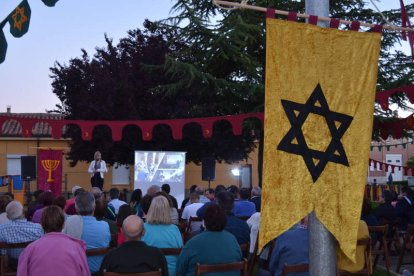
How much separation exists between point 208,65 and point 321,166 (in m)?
15.0

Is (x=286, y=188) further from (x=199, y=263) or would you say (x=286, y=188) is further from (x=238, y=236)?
(x=238, y=236)

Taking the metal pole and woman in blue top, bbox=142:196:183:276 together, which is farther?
woman in blue top, bbox=142:196:183:276

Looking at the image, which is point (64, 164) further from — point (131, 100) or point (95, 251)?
point (95, 251)

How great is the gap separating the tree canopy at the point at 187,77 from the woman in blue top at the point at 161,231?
38.4 feet

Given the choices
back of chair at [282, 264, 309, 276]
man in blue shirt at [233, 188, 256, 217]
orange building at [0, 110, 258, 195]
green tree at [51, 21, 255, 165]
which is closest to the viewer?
back of chair at [282, 264, 309, 276]

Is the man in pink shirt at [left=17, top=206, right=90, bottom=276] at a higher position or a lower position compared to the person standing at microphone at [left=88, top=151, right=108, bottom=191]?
lower

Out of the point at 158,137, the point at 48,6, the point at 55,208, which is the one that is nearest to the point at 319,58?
the point at 55,208

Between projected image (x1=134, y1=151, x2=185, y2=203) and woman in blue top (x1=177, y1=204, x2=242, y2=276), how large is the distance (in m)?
11.5

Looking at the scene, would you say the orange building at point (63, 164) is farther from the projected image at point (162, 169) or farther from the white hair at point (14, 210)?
the white hair at point (14, 210)

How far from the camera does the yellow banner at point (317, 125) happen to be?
371 centimetres

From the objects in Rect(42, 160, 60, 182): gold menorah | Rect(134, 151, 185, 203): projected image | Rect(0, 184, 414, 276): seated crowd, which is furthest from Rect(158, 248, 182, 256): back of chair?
Rect(42, 160, 60, 182): gold menorah

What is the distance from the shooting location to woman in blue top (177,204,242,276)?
5035 millimetres

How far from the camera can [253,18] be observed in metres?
18.6

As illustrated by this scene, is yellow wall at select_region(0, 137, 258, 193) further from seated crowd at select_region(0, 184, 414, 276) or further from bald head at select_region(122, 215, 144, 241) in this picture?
bald head at select_region(122, 215, 144, 241)
